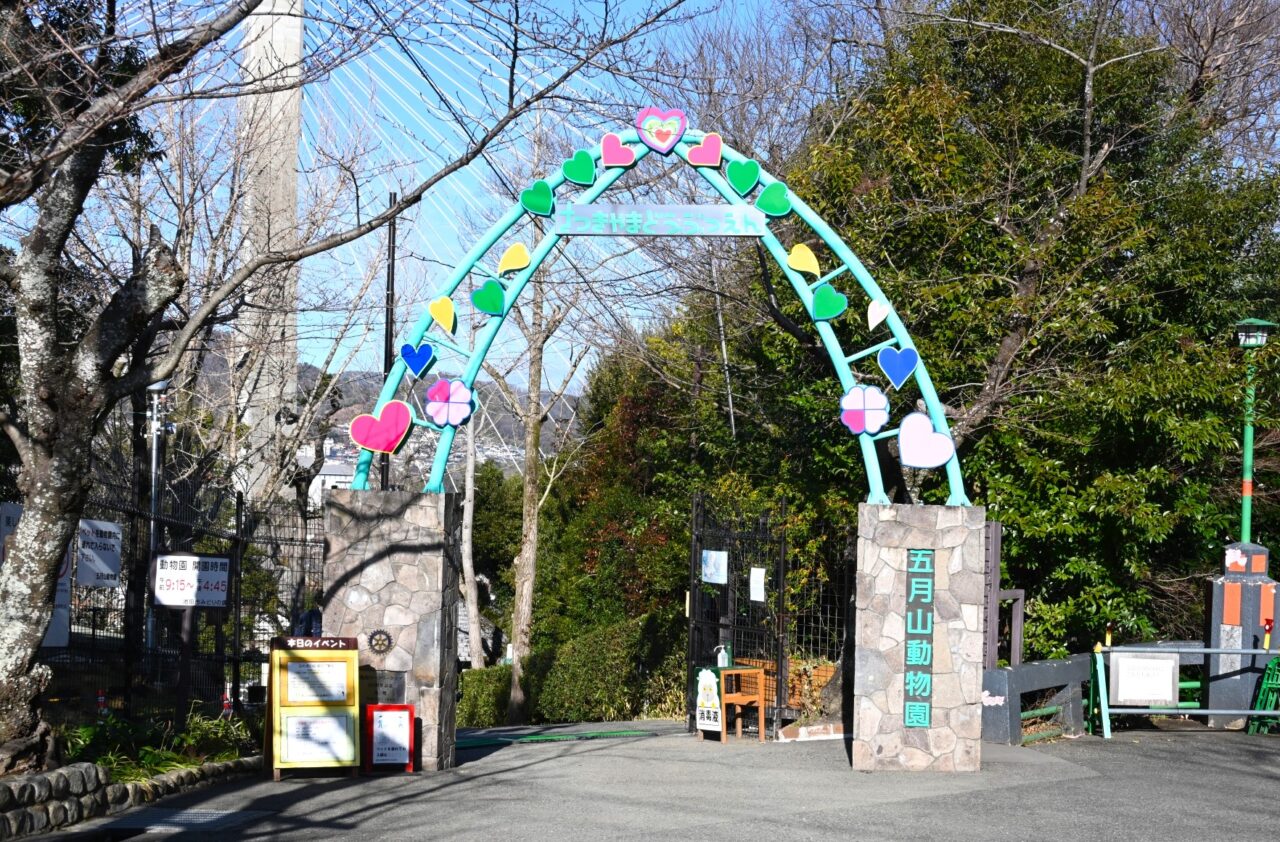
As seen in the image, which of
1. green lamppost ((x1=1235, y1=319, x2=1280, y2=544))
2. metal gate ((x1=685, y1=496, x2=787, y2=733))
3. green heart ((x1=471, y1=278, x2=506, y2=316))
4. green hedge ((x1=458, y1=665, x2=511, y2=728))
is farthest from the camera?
green hedge ((x1=458, y1=665, x2=511, y2=728))

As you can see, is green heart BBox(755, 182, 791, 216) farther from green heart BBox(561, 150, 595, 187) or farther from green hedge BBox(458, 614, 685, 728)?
green hedge BBox(458, 614, 685, 728)

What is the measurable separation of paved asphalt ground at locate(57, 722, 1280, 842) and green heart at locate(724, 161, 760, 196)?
5.35 meters

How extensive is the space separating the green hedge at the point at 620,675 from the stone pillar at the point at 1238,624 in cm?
1069

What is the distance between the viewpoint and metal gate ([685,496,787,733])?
14.3m

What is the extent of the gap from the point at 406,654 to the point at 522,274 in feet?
12.3

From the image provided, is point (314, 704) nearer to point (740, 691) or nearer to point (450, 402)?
point (450, 402)

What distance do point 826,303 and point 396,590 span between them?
191 inches

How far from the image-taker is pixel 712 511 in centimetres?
1595

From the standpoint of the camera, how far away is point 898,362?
1178 cm

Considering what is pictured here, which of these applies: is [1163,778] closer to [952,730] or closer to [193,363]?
[952,730]

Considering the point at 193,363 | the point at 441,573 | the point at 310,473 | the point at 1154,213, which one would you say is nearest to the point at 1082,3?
the point at 1154,213

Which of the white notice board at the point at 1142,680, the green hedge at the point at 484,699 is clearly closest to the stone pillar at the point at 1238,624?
the white notice board at the point at 1142,680

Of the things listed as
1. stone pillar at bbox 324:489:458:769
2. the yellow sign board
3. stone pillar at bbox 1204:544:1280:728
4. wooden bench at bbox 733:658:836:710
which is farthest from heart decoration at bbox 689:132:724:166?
stone pillar at bbox 1204:544:1280:728

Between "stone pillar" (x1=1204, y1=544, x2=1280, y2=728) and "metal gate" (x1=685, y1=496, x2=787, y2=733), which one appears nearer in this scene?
"stone pillar" (x1=1204, y1=544, x2=1280, y2=728)
